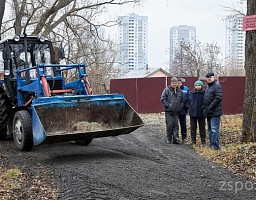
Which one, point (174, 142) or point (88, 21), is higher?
point (88, 21)

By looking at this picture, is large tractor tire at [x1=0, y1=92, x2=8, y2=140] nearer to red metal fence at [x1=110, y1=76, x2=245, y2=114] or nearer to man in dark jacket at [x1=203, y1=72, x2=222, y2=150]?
man in dark jacket at [x1=203, y1=72, x2=222, y2=150]

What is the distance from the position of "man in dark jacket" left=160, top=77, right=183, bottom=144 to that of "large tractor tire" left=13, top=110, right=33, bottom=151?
3259 millimetres

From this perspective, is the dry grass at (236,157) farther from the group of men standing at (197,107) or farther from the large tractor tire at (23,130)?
A: the large tractor tire at (23,130)

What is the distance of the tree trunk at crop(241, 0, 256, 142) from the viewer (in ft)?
27.7

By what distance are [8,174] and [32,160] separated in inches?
54.8

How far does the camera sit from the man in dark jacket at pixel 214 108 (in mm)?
8781

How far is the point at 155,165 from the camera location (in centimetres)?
702

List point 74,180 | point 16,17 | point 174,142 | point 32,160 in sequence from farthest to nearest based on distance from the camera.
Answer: point 16,17, point 174,142, point 32,160, point 74,180

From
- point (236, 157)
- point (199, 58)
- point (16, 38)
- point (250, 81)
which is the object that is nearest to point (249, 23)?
point (250, 81)

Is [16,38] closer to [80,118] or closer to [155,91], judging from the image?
[80,118]

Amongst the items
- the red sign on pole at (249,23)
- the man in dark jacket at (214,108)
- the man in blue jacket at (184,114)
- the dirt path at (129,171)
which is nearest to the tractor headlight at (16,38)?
the dirt path at (129,171)

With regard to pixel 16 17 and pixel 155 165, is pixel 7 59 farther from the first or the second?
pixel 16 17

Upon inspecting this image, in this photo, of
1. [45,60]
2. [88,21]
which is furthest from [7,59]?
[88,21]

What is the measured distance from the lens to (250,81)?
8523mm
